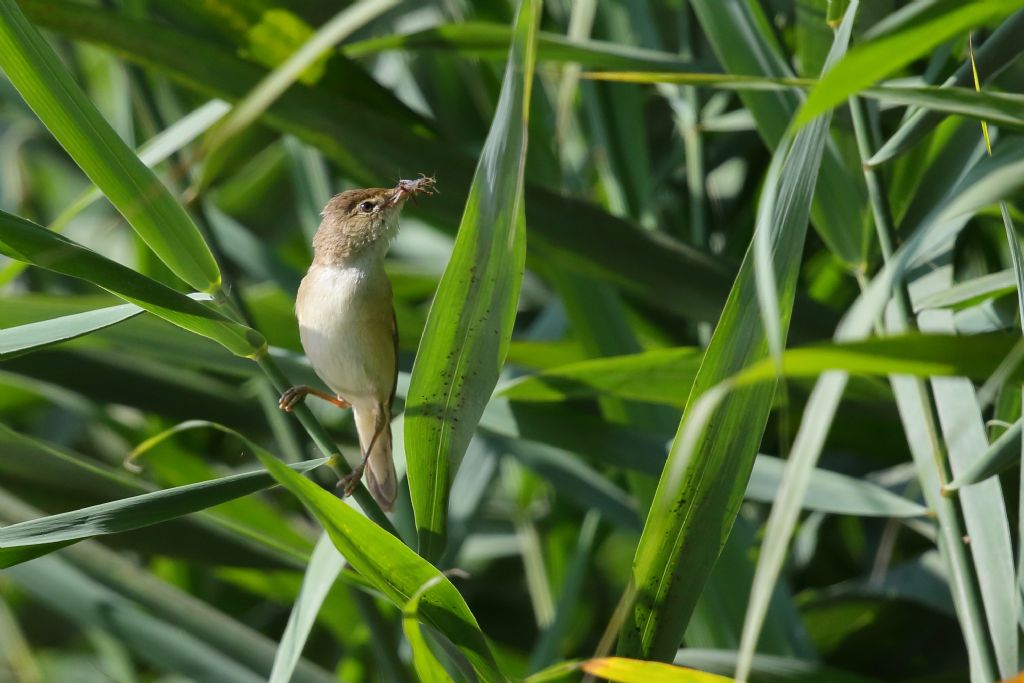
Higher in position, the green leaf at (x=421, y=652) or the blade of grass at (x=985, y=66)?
the blade of grass at (x=985, y=66)

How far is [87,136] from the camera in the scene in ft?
3.33

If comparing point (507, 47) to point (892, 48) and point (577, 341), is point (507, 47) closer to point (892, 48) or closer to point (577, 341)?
point (577, 341)

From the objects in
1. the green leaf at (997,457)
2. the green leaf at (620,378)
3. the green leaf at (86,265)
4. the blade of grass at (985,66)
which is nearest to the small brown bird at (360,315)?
the green leaf at (620,378)

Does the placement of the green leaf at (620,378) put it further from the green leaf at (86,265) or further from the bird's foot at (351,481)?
the green leaf at (86,265)

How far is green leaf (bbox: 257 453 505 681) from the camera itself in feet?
3.14

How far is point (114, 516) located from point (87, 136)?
13.9 inches

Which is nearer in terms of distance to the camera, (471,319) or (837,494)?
(471,319)

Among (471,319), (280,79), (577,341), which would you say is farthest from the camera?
(577,341)

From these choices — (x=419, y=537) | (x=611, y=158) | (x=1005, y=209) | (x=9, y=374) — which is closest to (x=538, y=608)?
(x=611, y=158)

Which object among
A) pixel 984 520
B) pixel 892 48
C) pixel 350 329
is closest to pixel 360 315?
pixel 350 329

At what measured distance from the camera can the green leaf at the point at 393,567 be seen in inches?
37.7

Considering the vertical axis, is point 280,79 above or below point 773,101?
below

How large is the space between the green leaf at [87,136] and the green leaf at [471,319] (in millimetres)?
266

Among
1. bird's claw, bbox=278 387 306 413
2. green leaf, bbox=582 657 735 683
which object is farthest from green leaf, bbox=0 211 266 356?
green leaf, bbox=582 657 735 683
